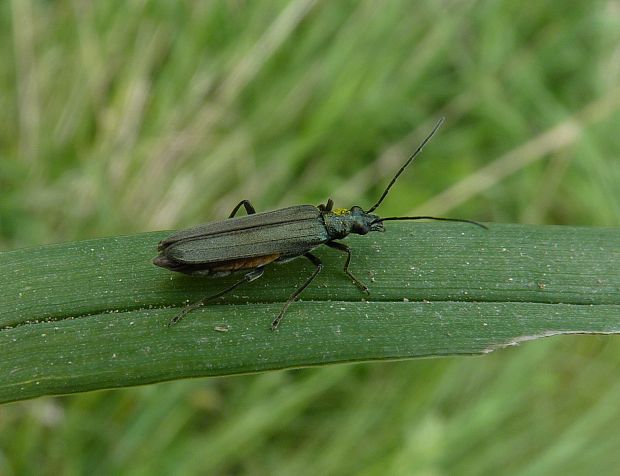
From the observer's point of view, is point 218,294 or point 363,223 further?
point 363,223

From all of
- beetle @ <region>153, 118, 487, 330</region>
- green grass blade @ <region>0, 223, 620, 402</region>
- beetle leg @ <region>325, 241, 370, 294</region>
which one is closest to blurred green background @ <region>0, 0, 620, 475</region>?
beetle leg @ <region>325, 241, 370, 294</region>

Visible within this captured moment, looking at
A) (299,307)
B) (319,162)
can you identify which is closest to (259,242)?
(299,307)

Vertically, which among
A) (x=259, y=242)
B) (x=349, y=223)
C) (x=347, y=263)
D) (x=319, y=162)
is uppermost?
(x=319, y=162)

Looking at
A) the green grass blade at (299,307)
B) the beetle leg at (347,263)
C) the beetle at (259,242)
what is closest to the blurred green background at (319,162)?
the beetle leg at (347,263)

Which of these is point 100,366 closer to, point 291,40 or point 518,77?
point 291,40

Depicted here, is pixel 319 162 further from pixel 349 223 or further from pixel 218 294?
pixel 218 294

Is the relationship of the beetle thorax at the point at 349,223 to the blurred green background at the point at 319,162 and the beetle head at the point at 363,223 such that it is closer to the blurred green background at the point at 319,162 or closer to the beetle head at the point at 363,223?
the beetle head at the point at 363,223

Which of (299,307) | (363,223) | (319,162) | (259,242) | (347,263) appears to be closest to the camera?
(299,307)
